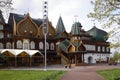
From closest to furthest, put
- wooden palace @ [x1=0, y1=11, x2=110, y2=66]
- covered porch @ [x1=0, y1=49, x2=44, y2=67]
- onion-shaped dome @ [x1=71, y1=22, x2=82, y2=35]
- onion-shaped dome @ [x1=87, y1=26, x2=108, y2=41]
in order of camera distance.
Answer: covered porch @ [x1=0, y1=49, x2=44, y2=67], wooden palace @ [x1=0, y1=11, x2=110, y2=66], onion-shaped dome @ [x1=71, y1=22, x2=82, y2=35], onion-shaped dome @ [x1=87, y1=26, x2=108, y2=41]

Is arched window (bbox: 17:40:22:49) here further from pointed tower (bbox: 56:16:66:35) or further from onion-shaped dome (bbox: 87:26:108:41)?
onion-shaped dome (bbox: 87:26:108:41)

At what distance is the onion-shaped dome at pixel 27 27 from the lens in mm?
54969

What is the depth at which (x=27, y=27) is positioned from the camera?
5647 cm

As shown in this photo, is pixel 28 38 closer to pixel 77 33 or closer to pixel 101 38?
pixel 77 33

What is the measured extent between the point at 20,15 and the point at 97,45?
22.0 meters

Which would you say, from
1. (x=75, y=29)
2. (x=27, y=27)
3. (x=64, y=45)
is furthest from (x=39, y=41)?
(x=75, y=29)

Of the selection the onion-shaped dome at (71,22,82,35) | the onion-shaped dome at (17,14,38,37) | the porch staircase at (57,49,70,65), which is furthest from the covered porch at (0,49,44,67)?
the onion-shaped dome at (71,22,82,35)

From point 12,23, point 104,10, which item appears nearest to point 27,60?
point 12,23

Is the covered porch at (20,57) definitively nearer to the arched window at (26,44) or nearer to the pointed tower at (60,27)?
the arched window at (26,44)

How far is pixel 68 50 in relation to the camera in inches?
2146

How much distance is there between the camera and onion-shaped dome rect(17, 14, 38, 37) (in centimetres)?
5497

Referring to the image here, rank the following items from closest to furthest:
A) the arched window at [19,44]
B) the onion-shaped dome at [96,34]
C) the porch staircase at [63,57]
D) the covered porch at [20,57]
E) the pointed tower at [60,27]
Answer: the covered porch at [20,57] < the porch staircase at [63,57] < the arched window at [19,44] < the pointed tower at [60,27] < the onion-shaped dome at [96,34]

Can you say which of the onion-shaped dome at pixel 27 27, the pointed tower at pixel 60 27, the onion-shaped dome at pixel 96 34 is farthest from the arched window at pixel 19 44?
the onion-shaped dome at pixel 96 34

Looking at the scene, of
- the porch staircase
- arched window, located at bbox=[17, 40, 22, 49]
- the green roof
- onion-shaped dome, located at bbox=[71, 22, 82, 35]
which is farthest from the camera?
onion-shaped dome, located at bbox=[71, 22, 82, 35]
